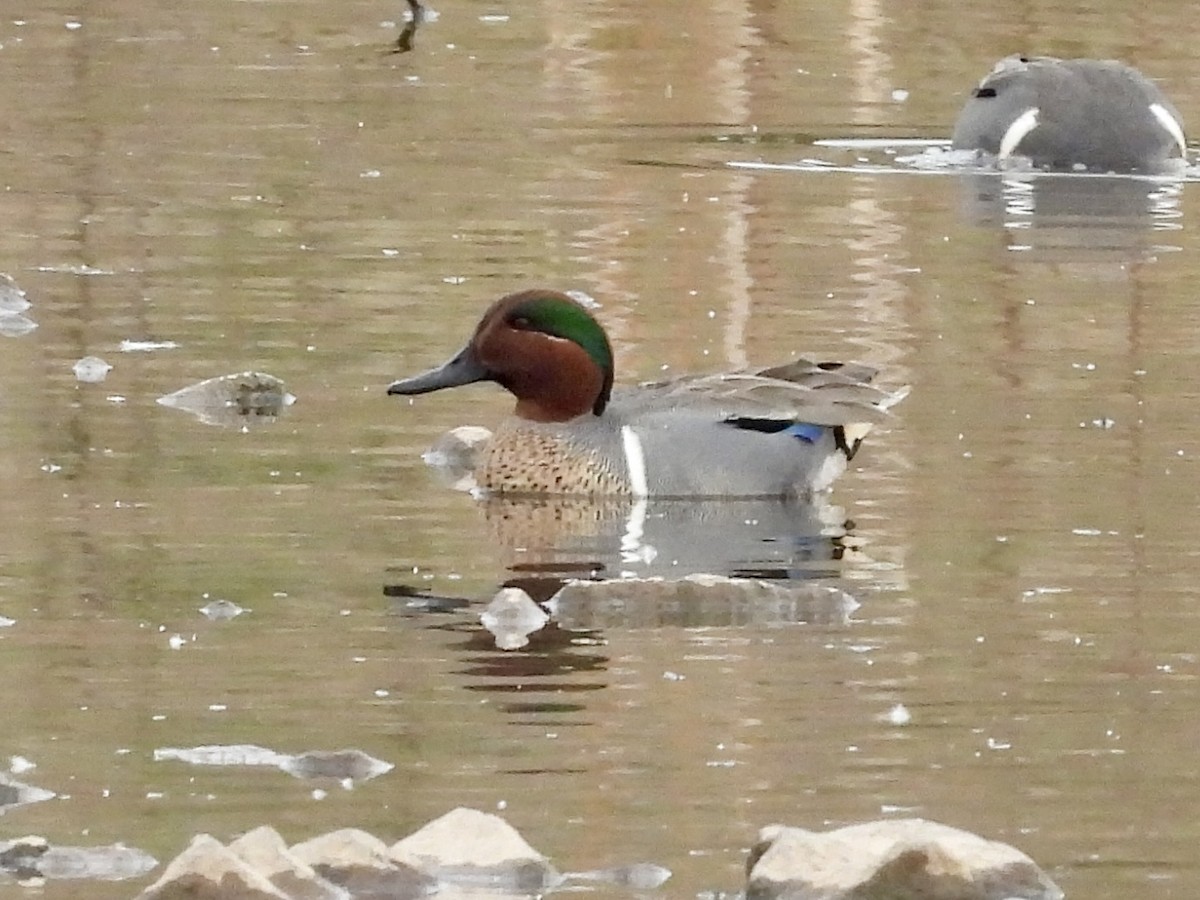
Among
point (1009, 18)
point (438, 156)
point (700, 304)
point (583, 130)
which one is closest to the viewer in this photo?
point (700, 304)

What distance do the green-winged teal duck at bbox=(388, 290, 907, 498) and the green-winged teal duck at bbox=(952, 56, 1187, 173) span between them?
6779mm

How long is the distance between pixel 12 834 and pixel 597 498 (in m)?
4.05

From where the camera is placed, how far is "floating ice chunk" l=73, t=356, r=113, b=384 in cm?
1110

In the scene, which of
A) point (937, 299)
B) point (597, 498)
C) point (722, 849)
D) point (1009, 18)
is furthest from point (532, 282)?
point (1009, 18)

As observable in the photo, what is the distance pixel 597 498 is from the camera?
10.1 m

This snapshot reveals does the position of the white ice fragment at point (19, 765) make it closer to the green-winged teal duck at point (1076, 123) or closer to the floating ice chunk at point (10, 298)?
the floating ice chunk at point (10, 298)

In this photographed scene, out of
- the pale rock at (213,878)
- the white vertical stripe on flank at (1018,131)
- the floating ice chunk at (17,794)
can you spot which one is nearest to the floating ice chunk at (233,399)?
the floating ice chunk at (17,794)

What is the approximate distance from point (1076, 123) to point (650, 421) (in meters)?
7.19

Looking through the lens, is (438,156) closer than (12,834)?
No

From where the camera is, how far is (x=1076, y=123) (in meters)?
16.9

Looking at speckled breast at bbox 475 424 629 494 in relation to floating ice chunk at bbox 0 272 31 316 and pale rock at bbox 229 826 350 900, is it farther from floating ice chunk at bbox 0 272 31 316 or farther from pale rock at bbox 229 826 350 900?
pale rock at bbox 229 826 350 900

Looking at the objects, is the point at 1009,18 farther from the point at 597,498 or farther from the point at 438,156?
the point at 597,498

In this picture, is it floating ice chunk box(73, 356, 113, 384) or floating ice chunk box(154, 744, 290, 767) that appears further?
floating ice chunk box(73, 356, 113, 384)

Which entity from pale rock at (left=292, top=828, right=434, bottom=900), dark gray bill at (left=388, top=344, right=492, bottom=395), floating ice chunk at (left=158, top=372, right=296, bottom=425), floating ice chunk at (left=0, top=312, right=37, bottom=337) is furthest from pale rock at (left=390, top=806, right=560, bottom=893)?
floating ice chunk at (left=0, top=312, right=37, bottom=337)
